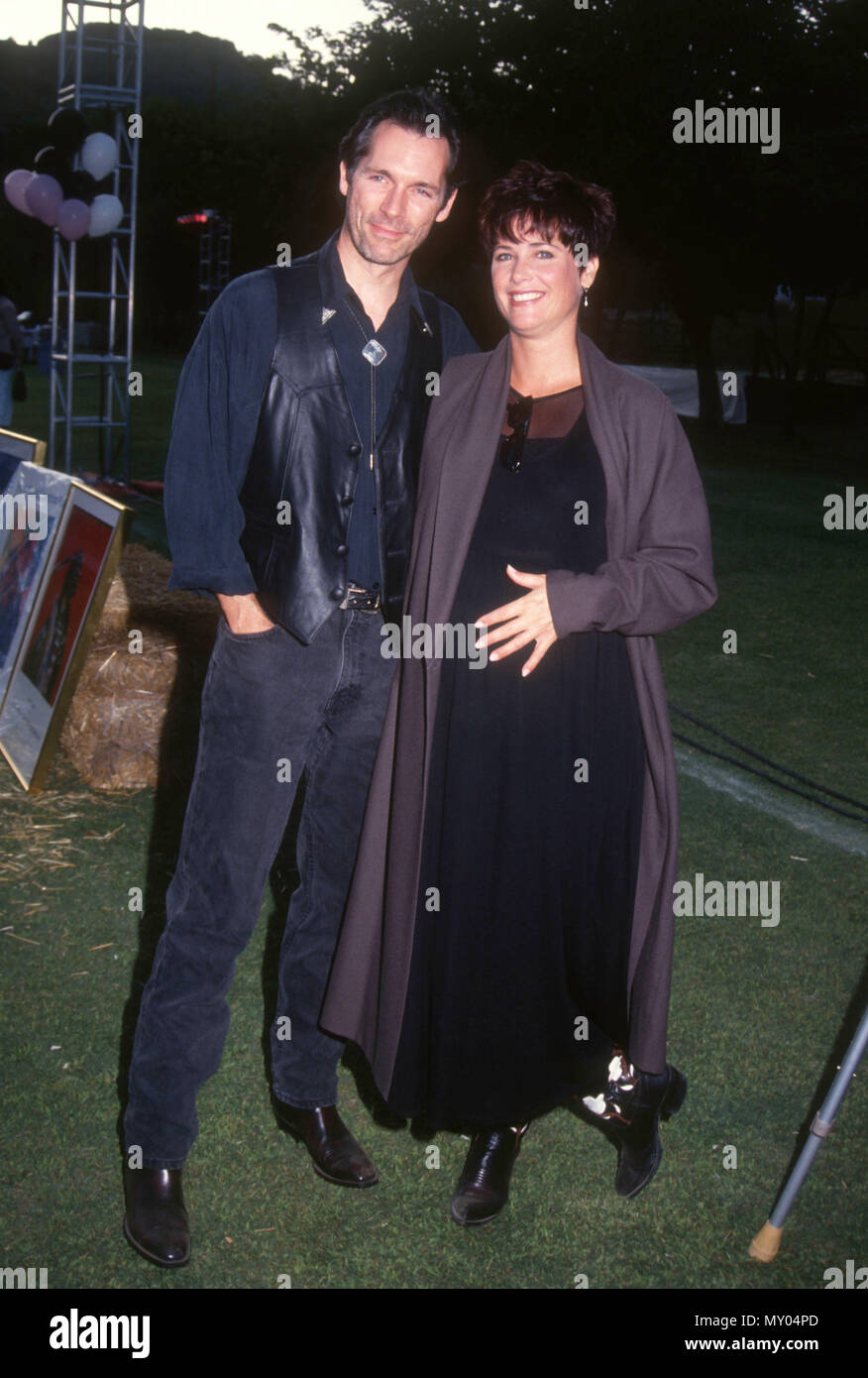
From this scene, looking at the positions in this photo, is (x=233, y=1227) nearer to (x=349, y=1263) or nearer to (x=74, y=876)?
(x=349, y=1263)

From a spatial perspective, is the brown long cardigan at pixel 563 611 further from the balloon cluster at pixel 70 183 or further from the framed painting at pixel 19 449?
the balloon cluster at pixel 70 183

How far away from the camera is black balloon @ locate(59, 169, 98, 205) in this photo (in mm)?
14281

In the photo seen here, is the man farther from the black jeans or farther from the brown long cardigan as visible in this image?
the brown long cardigan

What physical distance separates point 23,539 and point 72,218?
29.7 ft

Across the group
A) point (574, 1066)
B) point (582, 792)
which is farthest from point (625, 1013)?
point (582, 792)

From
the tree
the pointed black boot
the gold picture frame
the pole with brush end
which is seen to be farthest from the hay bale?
the tree

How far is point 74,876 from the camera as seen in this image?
193 inches

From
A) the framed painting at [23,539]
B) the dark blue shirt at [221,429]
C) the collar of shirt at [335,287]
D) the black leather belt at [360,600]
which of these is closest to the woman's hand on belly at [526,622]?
the black leather belt at [360,600]

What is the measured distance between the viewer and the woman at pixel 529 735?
284cm

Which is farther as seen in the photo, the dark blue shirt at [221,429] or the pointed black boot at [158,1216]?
the pointed black boot at [158,1216]

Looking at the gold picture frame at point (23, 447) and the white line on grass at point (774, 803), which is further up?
the gold picture frame at point (23, 447)

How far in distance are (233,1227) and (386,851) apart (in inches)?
38.3

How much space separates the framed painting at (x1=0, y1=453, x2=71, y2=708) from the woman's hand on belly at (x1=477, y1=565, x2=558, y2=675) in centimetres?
383

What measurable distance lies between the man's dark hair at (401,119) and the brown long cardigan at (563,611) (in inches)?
20.0
